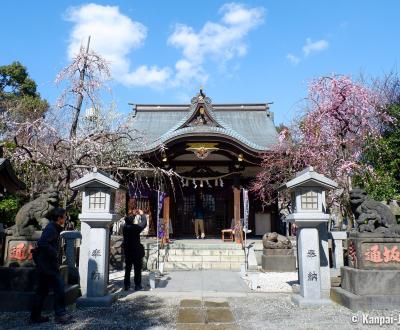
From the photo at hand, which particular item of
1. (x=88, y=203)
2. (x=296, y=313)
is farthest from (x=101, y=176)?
(x=296, y=313)

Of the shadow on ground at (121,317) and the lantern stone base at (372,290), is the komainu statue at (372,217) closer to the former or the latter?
the lantern stone base at (372,290)

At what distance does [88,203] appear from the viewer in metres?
7.36

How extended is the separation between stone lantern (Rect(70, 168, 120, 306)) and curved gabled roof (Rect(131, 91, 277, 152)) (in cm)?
805

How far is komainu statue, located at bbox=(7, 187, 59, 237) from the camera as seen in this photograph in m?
6.59

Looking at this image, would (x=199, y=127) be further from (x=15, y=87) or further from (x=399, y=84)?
(x=15, y=87)

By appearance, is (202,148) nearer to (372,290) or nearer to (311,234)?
(311,234)

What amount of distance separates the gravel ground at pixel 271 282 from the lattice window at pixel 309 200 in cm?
240

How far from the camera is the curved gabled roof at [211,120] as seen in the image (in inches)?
643

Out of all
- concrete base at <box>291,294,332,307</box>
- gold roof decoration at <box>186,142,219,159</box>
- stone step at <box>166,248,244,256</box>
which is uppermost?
gold roof decoration at <box>186,142,219,159</box>

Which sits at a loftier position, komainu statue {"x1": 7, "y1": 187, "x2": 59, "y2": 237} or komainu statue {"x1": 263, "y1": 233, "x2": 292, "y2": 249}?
komainu statue {"x1": 7, "y1": 187, "x2": 59, "y2": 237}

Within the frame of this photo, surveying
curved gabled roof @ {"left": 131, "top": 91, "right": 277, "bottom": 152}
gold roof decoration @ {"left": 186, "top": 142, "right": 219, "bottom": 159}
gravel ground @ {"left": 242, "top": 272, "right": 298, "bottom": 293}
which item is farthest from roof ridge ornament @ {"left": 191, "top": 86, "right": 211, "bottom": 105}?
gravel ground @ {"left": 242, "top": 272, "right": 298, "bottom": 293}

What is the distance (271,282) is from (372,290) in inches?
130

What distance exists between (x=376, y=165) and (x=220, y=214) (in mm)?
8125

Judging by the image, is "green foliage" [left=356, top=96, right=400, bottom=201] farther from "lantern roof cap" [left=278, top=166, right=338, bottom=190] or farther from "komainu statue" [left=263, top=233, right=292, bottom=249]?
"lantern roof cap" [left=278, top=166, right=338, bottom=190]
